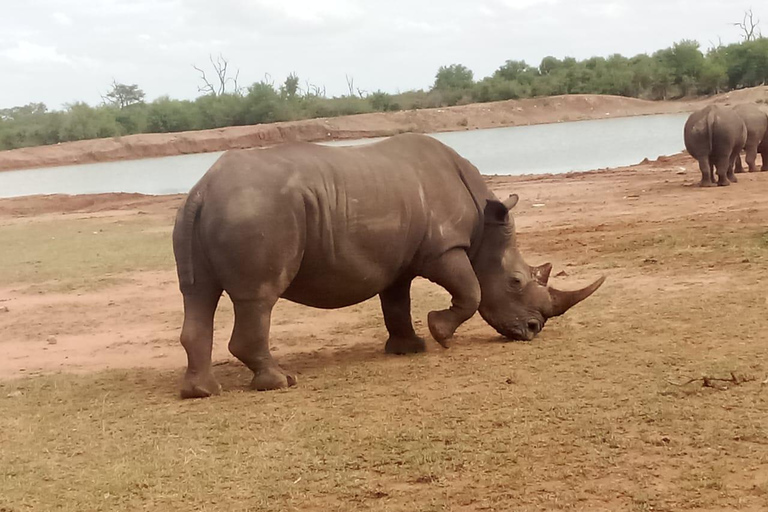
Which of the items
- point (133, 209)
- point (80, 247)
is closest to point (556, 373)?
point (80, 247)

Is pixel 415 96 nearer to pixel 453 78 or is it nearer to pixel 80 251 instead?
pixel 453 78

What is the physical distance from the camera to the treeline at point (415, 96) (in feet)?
179

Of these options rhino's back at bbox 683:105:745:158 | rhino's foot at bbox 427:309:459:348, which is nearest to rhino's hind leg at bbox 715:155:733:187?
rhino's back at bbox 683:105:745:158

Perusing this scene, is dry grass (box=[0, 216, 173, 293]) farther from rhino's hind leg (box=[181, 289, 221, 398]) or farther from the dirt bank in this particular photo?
the dirt bank

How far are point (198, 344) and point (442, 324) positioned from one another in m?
1.77

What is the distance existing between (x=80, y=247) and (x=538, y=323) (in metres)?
9.52

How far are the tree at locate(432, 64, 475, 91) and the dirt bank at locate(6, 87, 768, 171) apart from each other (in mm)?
15753

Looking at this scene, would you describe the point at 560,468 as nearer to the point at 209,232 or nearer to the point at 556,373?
the point at 556,373

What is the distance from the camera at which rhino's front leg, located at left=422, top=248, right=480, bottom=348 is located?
674 cm

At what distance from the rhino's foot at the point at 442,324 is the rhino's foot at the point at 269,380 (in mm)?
1220

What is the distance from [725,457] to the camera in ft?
13.5

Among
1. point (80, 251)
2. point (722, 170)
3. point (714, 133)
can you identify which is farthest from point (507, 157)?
point (80, 251)

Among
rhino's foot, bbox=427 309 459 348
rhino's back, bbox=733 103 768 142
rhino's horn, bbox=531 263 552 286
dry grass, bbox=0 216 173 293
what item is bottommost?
dry grass, bbox=0 216 173 293

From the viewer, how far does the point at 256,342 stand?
5973 mm
